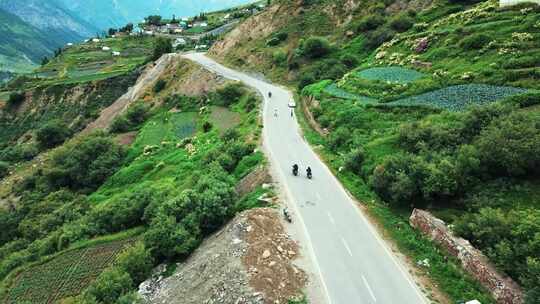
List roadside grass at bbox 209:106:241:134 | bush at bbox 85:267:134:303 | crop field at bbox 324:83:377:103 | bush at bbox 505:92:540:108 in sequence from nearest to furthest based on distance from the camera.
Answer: bush at bbox 85:267:134:303, bush at bbox 505:92:540:108, crop field at bbox 324:83:377:103, roadside grass at bbox 209:106:241:134

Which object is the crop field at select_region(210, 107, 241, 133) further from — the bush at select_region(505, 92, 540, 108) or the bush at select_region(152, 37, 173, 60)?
the bush at select_region(152, 37, 173, 60)

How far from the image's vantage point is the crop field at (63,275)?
28172 millimetres

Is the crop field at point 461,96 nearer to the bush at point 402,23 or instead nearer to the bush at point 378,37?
the bush at point 378,37

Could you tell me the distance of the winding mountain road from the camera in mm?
20078

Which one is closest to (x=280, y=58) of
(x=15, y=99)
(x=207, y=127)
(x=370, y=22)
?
(x=370, y=22)

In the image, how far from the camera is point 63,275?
2977 cm

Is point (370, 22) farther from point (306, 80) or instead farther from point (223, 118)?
point (223, 118)

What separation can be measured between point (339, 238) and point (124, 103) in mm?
73383

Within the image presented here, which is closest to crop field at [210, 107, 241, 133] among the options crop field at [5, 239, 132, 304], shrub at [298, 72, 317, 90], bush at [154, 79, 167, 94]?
shrub at [298, 72, 317, 90]

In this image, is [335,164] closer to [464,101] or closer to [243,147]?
[243,147]

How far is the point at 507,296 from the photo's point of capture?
1789 centimetres

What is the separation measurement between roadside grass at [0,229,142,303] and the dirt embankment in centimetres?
763

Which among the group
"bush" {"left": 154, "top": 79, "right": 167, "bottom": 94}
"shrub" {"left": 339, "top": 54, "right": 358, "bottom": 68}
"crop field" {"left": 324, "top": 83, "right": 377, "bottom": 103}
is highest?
"bush" {"left": 154, "top": 79, "right": 167, "bottom": 94}

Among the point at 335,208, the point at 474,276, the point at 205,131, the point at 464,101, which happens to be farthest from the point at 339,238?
the point at 205,131
